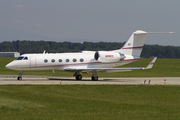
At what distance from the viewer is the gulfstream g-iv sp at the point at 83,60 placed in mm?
34656

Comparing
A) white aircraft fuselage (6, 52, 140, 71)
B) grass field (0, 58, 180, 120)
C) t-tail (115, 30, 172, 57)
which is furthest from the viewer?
t-tail (115, 30, 172, 57)

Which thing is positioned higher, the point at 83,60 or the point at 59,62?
the point at 83,60

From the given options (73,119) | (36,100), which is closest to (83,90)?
(36,100)

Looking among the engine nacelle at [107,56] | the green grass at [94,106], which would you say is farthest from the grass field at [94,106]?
the engine nacelle at [107,56]

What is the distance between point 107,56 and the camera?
37.3 metres

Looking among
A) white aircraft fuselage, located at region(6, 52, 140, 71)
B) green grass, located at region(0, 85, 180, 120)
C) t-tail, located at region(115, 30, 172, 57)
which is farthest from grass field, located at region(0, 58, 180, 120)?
t-tail, located at region(115, 30, 172, 57)

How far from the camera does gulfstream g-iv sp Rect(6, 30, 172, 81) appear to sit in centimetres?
3466

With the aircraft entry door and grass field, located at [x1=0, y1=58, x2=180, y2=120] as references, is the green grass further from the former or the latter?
the aircraft entry door

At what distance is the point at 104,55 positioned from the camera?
37.2 m

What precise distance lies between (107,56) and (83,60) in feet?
9.89

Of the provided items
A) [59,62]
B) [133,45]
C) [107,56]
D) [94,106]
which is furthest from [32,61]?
[94,106]

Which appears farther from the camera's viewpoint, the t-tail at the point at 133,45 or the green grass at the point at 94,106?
the t-tail at the point at 133,45

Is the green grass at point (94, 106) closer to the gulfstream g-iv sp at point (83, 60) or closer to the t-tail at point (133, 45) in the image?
the gulfstream g-iv sp at point (83, 60)

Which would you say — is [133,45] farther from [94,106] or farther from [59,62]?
[94,106]
